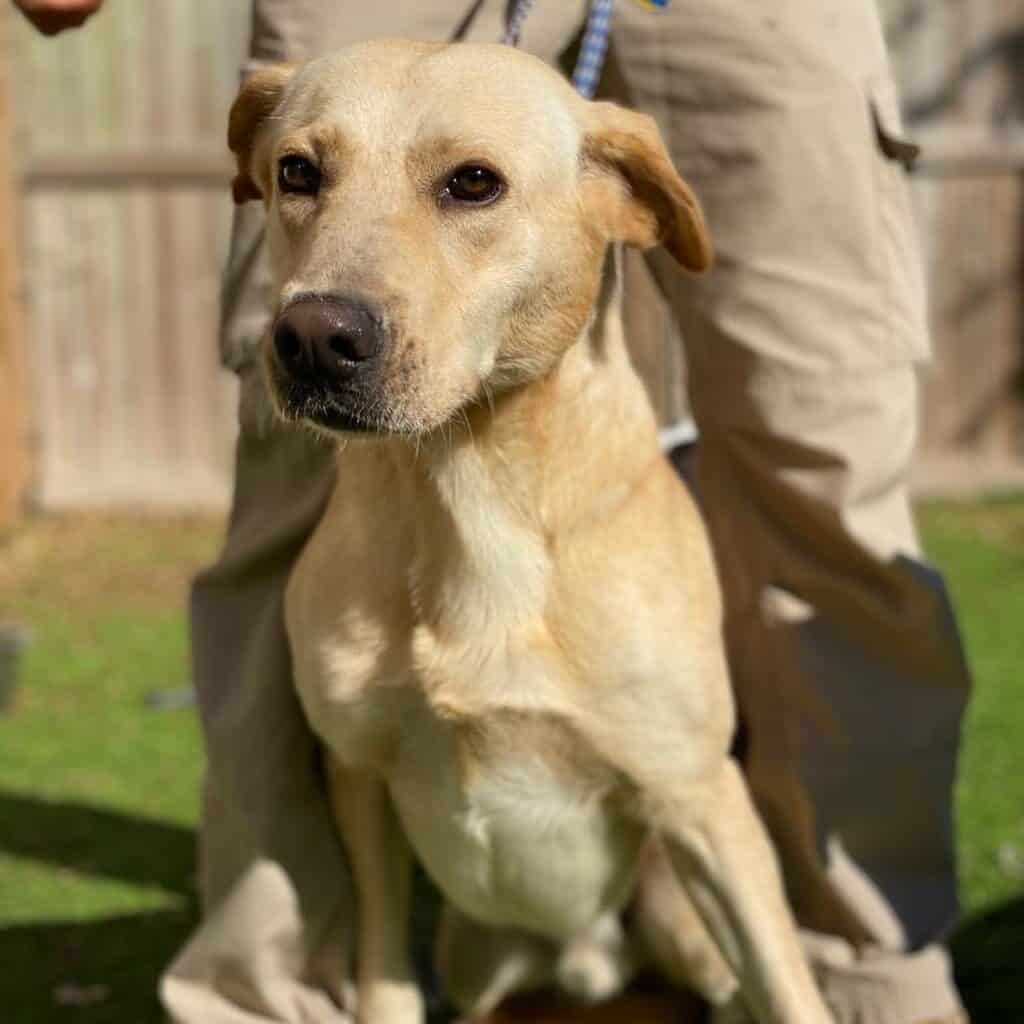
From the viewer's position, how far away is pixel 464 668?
2.54 metres

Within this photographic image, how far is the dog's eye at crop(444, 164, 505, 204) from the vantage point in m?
2.34

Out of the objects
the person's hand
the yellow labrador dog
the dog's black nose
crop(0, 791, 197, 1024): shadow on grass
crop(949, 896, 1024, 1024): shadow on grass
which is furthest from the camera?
crop(0, 791, 197, 1024): shadow on grass

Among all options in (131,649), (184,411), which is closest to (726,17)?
(131,649)

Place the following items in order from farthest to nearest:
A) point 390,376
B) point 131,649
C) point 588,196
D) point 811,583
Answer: point 131,649 < point 811,583 < point 588,196 < point 390,376

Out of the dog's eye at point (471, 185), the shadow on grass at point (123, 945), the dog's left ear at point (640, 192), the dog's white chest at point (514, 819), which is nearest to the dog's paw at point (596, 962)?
the dog's white chest at point (514, 819)

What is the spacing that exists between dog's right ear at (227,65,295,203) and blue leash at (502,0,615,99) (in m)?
0.37

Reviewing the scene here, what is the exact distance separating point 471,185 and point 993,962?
74.5 inches

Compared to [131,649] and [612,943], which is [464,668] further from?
[131,649]

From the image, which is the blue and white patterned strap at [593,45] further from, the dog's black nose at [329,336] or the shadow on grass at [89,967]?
the shadow on grass at [89,967]

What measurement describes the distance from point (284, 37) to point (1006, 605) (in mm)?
3861

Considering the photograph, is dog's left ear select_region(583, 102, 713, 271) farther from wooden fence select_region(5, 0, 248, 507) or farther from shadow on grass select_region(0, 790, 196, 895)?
wooden fence select_region(5, 0, 248, 507)

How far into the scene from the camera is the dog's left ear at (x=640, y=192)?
8.09 feet

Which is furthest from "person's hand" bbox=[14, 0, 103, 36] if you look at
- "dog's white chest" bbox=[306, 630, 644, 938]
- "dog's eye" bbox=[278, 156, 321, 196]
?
"dog's white chest" bbox=[306, 630, 644, 938]

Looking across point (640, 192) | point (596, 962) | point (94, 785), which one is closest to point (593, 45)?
point (640, 192)
